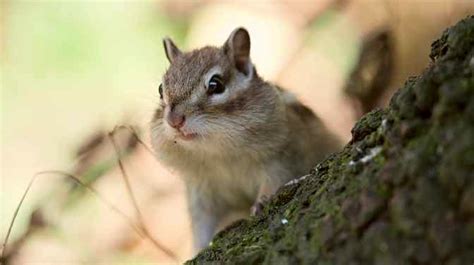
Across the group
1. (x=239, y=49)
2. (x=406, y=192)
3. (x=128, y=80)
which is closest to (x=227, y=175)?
(x=239, y=49)

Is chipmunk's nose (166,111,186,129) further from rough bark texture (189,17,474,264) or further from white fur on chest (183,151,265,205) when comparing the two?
rough bark texture (189,17,474,264)

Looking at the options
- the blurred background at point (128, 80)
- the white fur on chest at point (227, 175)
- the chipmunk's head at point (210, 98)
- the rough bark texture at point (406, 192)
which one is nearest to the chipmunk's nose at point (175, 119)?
the chipmunk's head at point (210, 98)

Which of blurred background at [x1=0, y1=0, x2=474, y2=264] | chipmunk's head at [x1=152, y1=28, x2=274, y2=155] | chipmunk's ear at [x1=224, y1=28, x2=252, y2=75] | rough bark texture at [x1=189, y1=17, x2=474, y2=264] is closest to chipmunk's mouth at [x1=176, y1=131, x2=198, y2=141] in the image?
chipmunk's head at [x1=152, y1=28, x2=274, y2=155]

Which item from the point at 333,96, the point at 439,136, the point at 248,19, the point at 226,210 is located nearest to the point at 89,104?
the point at 248,19

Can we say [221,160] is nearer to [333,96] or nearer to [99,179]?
[99,179]

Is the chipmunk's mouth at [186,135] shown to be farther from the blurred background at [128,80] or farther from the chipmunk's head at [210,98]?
the blurred background at [128,80]

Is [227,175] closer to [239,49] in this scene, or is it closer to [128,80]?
[239,49]
